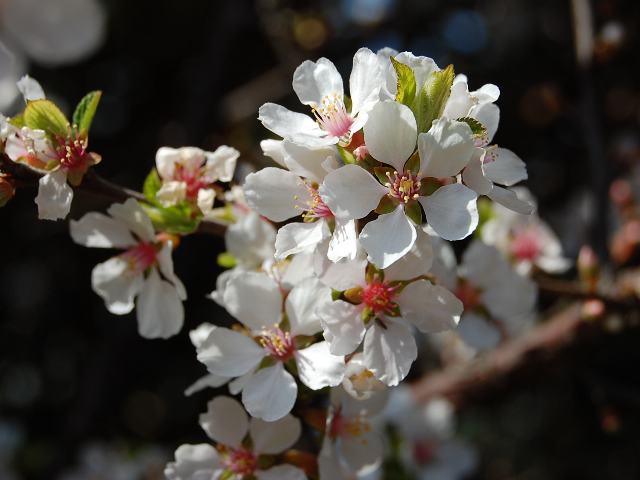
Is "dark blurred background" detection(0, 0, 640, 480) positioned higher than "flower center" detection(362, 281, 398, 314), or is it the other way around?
"flower center" detection(362, 281, 398, 314)

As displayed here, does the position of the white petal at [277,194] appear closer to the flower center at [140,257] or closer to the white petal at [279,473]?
the flower center at [140,257]

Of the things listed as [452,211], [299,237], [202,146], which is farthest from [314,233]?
[202,146]

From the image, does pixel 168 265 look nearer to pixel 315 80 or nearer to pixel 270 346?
pixel 270 346

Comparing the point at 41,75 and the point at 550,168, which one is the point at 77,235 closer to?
the point at 41,75

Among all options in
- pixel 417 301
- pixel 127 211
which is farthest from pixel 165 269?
pixel 417 301

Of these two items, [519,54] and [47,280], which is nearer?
[47,280]

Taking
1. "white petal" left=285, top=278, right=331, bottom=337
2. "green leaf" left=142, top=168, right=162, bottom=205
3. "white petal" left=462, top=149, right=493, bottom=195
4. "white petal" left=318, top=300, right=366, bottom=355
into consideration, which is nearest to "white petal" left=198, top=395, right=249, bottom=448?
"white petal" left=285, top=278, right=331, bottom=337

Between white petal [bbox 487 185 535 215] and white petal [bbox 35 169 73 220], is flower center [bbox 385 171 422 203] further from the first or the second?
white petal [bbox 35 169 73 220]
